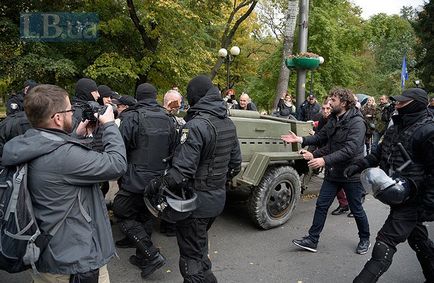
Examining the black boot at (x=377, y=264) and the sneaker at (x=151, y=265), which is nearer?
the black boot at (x=377, y=264)

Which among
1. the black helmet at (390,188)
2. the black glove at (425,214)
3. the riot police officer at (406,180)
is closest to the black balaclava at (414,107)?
the riot police officer at (406,180)

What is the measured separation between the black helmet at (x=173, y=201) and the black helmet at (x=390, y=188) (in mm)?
1444

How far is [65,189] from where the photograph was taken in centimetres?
216

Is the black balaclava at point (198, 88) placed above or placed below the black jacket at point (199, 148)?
above

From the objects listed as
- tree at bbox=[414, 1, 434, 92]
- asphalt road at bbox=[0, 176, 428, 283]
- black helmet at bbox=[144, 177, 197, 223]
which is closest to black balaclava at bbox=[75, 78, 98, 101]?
asphalt road at bbox=[0, 176, 428, 283]

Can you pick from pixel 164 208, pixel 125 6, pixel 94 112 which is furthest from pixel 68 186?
pixel 125 6

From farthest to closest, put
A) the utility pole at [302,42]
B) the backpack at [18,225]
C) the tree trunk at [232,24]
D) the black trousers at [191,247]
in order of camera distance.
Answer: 1. the tree trunk at [232,24]
2. the utility pole at [302,42]
3. the black trousers at [191,247]
4. the backpack at [18,225]

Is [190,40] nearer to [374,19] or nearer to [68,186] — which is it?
[374,19]

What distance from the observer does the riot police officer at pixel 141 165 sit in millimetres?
3932

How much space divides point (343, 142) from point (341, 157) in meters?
0.24

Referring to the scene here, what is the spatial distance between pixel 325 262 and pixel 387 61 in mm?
39282

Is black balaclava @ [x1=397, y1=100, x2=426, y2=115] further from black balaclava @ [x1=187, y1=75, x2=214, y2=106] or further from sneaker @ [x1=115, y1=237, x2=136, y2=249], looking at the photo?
sneaker @ [x1=115, y1=237, x2=136, y2=249]

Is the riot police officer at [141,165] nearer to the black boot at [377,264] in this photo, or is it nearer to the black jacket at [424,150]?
the black boot at [377,264]

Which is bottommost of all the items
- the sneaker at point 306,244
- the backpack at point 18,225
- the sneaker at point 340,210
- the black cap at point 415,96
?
the sneaker at point 340,210
